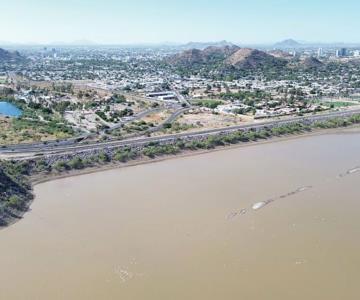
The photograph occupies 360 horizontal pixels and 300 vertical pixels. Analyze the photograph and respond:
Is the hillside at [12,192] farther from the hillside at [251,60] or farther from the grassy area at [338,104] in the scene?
the hillside at [251,60]

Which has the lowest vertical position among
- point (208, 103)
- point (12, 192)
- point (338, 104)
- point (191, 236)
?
point (338, 104)

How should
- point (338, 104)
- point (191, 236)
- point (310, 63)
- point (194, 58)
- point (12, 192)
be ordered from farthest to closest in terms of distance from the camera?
point (194, 58) → point (310, 63) → point (338, 104) → point (12, 192) → point (191, 236)

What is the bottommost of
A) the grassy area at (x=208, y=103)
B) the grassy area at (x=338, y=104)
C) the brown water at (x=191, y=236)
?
the grassy area at (x=338, y=104)

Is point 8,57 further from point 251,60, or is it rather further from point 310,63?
point 310,63

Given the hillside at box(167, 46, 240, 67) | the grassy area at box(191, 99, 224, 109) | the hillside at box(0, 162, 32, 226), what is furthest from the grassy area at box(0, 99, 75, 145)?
the hillside at box(167, 46, 240, 67)

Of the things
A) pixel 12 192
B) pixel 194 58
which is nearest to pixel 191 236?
pixel 12 192

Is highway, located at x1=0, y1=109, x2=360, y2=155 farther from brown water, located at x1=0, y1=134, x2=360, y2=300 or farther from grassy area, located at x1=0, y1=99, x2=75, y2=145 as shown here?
brown water, located at x1=0, y1=134, x2=360, y2=300

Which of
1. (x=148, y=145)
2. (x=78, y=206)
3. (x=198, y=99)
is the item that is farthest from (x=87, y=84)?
(x=78, y=206)

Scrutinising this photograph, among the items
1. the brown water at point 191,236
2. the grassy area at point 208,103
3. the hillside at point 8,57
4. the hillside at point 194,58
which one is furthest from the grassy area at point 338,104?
the hillside at point 8,57

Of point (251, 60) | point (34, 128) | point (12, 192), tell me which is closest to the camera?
point (12, 192)
